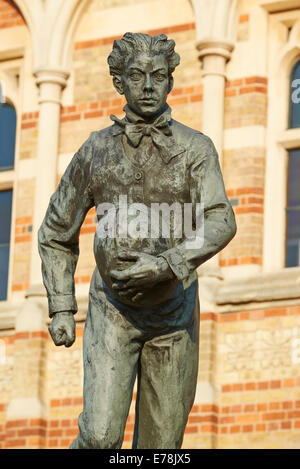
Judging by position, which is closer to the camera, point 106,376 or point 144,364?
point 106,376

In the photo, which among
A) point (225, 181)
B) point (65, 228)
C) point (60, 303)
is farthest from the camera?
point (225, 181)

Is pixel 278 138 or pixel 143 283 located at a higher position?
pixel 278 138

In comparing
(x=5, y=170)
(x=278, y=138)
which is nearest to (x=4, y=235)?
(x=5, y=170)

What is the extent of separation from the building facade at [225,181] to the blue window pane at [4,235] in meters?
0.01

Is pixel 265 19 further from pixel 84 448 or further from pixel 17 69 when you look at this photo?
pixel 84 448

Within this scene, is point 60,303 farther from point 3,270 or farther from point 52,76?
point 3,270

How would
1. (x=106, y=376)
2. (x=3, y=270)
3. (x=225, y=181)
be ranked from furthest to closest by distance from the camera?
(x=3, y=270) → (x=225, y=181) → (x=106, y=376)

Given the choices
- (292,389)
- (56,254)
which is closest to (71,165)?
(56,254)

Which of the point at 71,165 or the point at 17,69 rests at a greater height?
the point at 17,69

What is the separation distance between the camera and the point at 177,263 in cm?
679

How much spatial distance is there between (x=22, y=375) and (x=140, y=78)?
7600 mm

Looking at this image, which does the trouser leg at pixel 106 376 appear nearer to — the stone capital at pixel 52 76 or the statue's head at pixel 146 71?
the statue's head at pixel 146 71

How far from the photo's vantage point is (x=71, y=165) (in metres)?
7.52

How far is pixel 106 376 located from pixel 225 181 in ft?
23.8
